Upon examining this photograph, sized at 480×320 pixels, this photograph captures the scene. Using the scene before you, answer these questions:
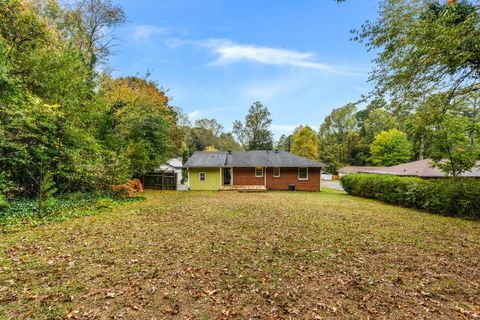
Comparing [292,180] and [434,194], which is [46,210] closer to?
[434,194]

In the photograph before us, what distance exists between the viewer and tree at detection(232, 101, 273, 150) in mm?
41250

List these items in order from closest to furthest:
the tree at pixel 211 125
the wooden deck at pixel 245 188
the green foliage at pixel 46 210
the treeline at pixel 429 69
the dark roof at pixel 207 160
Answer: the treeline at pixel 429 69 → the green foliage at pixel 46 210 → the wooden deck at pixel 245 188 → the dark roof at pixel 207 160 → the tree at pixel 211 125

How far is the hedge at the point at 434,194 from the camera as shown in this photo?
9.65 m

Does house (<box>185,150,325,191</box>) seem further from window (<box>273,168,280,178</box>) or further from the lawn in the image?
the lawn

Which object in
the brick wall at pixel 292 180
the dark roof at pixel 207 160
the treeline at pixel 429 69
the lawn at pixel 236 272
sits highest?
the treeline at pixel 429 69

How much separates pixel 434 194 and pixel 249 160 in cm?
1428

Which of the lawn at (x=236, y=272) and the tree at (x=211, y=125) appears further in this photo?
the tree at (x=211, y=125)

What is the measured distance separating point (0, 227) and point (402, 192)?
17.1 metres

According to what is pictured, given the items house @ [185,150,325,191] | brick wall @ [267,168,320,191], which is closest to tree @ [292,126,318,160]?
house @ [185,150,325,191]

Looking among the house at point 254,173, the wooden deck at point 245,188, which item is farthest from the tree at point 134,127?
the wooden deck at point 245,188

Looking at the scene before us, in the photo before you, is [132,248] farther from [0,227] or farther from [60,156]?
[60,156]

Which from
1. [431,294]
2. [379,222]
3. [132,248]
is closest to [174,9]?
[132,248]

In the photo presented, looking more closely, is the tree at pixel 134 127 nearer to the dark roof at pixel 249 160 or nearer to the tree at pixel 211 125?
the dark roof at pixel 249 160

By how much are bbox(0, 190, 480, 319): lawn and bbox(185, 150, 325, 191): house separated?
1387 centimetres
